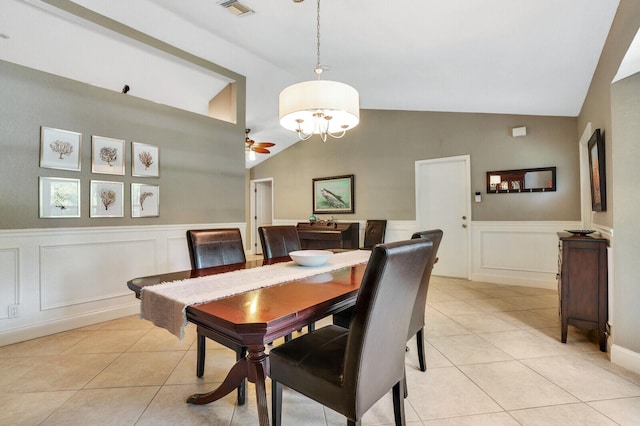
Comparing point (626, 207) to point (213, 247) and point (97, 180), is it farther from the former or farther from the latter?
point (97, 180)

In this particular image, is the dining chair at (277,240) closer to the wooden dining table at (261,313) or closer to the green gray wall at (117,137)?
the wooden dining table at (261,313)

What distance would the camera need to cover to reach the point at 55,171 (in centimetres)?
266

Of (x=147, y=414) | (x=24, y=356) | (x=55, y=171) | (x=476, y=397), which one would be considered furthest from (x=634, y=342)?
(x=55, y=171)

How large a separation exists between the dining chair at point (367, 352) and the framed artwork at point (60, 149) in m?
2.73

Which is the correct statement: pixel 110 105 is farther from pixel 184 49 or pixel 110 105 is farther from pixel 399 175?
pixel 399 175

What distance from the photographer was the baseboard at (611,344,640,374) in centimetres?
196

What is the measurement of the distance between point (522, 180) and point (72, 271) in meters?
5.34

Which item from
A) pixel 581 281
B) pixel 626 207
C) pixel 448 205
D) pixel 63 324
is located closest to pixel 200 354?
pixel 63 324

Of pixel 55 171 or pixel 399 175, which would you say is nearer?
pixel 55 171

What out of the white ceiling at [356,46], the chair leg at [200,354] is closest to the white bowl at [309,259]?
the chair leg at [200,354]

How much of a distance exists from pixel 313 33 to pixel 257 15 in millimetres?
532

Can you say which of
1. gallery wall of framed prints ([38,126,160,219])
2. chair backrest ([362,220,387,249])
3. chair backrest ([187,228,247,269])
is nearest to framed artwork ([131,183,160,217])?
gallery wall of framed prints ([38,126,160,219])

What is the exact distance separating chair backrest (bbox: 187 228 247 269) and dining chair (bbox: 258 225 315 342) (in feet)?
0.83

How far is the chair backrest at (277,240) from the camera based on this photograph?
2600 millimetres
